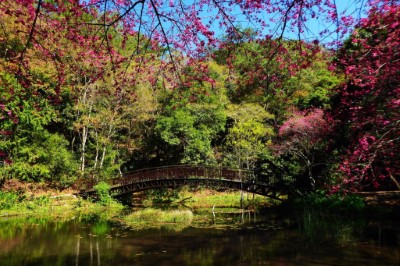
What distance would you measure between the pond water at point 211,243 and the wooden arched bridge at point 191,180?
13.2 feet

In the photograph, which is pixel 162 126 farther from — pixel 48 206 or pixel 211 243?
pixel 211 243

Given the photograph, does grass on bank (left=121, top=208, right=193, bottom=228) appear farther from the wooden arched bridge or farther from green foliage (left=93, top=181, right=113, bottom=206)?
green foliage (left=93, top=181, right=113, bottom=206)

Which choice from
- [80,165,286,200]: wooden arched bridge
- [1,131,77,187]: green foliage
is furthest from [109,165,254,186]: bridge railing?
[1,131,77,187]: green foliage

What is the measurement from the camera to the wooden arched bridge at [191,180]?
16094 mm

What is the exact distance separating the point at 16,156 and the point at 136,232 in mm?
11510

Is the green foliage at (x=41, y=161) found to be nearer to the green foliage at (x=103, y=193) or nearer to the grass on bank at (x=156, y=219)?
the green foliage at (x=103, y=193)

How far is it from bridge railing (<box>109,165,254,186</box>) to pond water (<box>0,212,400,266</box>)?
5.07 metres

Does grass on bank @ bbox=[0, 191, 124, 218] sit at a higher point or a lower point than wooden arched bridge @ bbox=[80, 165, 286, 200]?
lower

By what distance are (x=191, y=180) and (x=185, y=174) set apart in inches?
46.2

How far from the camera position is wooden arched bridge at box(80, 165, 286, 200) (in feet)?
52.8

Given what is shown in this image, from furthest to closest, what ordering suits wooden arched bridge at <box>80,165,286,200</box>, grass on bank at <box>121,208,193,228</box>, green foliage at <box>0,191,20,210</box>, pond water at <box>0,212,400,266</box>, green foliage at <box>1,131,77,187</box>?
green foliage at <box>1,131,77,187</box> → wooden arched bridge at <box>80,165,286,200</box> → green foliage at <box>0,191,20,210</box> → grass on bank at <box>121,208,193,228</box> → pond water at <box>0,212,400,266</box>

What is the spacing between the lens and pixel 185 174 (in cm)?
1808

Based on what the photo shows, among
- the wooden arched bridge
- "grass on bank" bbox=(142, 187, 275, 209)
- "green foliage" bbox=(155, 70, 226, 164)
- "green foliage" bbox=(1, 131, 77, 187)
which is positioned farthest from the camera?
"green foliage" bbox=(155, 70, 226, 164)

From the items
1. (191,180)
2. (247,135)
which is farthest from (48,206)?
(247,135)
